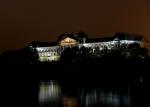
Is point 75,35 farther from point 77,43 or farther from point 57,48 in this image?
point 57,48

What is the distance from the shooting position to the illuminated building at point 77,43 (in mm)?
75875

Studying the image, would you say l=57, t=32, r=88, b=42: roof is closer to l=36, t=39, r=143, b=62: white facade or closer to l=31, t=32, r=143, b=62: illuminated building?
l=31, t=32, r=143, b=62: illuminated building

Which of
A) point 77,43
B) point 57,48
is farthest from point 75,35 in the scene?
point 57,48

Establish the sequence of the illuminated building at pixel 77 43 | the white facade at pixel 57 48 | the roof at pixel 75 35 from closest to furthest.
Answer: the white facade at pixel 57 48 → the illuminated building at pixel 77 43 → the roof at pixel 75 35

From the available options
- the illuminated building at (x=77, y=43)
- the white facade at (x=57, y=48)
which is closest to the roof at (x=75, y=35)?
the illuminated building at (x=77, y=43)

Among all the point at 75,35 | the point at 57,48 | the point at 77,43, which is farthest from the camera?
the point at 57,48

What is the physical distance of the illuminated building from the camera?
249 feet

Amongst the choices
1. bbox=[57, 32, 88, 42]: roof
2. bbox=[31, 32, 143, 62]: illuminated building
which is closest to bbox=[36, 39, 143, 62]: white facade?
bbox=[31, 32, 143, 62]: illuminated building

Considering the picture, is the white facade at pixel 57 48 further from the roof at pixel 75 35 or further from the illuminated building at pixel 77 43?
the roof at pixel 75 35

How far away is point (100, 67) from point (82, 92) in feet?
80.0

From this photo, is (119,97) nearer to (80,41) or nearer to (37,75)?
(37,75)

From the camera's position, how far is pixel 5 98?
88.4ft

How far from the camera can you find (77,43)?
81375 mm

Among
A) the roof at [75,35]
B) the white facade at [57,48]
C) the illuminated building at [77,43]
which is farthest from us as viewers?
the roof at [75,35]
